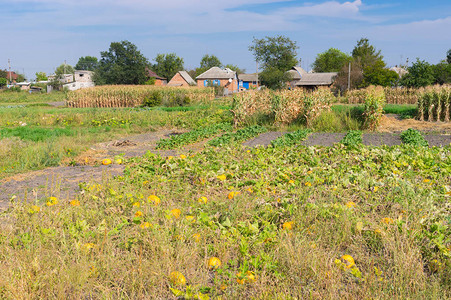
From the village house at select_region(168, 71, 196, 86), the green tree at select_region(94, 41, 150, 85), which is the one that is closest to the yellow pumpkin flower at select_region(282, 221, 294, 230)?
the green tree at select_region(94, 41, 150, 85)

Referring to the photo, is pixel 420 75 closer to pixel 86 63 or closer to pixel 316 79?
pixel 316 79

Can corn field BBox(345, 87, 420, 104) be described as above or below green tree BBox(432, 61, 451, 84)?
below

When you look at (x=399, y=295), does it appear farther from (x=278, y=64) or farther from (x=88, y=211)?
(x=278, y=64)

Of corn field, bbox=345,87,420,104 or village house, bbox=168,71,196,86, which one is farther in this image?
village house, bbox=168,71,196,86

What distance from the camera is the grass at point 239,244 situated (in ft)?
10.3

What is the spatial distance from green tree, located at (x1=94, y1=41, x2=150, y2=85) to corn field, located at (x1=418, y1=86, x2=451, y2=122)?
162ft

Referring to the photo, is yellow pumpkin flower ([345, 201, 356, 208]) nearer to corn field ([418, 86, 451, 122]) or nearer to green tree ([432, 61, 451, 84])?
corn field ([418, 86, 451, 122])

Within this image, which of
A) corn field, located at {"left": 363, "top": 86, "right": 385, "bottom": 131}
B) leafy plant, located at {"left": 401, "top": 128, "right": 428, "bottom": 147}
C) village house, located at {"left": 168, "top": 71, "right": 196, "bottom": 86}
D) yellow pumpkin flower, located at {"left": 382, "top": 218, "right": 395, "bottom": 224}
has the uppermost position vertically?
village house, located at {"left": 168, "top": 71, "right": 196, "bottom": 86}

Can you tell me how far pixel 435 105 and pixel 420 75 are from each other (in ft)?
70.9

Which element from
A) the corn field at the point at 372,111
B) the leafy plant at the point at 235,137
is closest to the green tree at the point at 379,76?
the corn field at the point at 372,111

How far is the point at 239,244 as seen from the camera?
147 inches

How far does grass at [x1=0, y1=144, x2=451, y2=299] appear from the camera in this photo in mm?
3148

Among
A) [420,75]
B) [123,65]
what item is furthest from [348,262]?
[123,65]

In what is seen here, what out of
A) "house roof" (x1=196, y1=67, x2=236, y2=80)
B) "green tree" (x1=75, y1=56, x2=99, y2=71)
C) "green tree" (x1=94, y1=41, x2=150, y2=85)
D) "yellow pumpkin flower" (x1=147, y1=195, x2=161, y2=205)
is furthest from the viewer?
"green tree" (x1=75, y1=56, x2=99, y2=71)
